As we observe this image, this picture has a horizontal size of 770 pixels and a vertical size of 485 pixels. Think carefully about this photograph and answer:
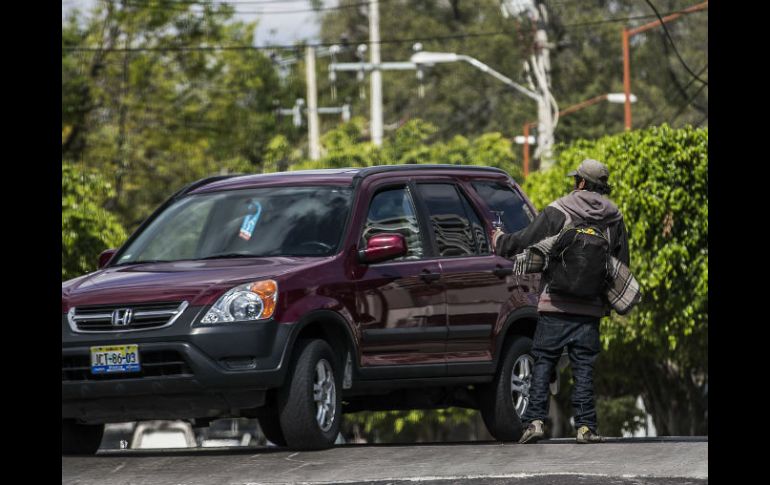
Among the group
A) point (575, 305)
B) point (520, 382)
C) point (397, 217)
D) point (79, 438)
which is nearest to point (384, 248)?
point (397, 217)

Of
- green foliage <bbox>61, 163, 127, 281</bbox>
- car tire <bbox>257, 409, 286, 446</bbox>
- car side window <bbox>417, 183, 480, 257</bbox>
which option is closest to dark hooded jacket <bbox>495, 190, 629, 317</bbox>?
car side window <bbox>417, 183, 480, 257</bbox>

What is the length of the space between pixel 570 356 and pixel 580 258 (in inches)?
29.3

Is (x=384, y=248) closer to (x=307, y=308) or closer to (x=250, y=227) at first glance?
(x=307, y=308)

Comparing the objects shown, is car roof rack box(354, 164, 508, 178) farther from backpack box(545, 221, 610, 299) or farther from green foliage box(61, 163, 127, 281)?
green foliage box(61, 163, 127, 281)

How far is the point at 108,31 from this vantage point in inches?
1561

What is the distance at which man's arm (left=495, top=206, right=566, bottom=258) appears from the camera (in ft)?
33.2

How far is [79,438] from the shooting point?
10883mm

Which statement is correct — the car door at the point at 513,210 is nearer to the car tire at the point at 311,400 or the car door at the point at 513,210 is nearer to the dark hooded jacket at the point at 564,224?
the dark hooded jacket at the point at 564,224

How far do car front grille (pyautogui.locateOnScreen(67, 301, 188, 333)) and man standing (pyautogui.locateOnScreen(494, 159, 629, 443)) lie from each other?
2.08m

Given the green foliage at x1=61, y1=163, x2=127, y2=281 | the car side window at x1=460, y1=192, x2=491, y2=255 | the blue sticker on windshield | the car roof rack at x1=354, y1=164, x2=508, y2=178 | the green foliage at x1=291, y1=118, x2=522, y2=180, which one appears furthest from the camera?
the green foliage at x1=291, y1=118, x2=522, y2=180
